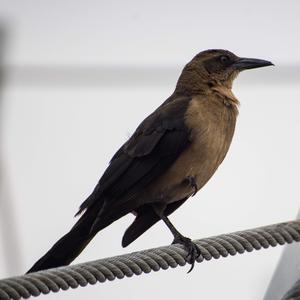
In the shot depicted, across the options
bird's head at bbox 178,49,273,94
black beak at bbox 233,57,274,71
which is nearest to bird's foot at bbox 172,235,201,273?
bird's head at bbox 178,49,273,94

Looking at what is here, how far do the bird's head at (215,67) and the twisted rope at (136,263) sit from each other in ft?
6.54

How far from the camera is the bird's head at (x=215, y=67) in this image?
7.08m

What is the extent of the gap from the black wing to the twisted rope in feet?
2.81

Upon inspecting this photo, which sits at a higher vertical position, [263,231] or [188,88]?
[188,88]

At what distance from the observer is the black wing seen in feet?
20.1

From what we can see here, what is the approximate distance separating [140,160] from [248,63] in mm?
1398

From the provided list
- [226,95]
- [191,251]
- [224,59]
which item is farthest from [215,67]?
[191,251]

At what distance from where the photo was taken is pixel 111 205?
609 centimetres

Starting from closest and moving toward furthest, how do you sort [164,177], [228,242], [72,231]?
[228,242], [72,231], [164,177]

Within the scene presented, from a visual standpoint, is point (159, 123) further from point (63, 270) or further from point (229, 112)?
point (63, 270)

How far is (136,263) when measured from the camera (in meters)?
4.85

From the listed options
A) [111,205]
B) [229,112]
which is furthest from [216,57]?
[111,205]

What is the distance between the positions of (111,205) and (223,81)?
1595mm

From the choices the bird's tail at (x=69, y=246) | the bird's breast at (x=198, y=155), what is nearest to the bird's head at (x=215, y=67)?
the bird's breast at (x=198, y=155)
